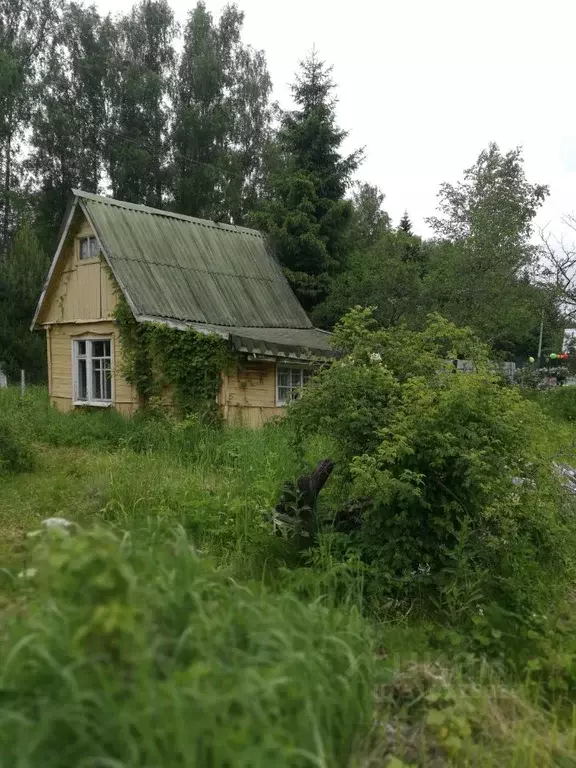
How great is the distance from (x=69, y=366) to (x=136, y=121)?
20.6 meters

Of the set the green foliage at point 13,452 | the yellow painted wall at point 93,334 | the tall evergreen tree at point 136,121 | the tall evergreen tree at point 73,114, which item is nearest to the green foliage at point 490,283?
the yellow painted wall at point 93,334

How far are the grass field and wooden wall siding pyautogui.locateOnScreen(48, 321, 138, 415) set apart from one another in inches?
458

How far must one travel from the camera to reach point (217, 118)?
3262 cm

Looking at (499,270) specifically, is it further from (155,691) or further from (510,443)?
(155,691)

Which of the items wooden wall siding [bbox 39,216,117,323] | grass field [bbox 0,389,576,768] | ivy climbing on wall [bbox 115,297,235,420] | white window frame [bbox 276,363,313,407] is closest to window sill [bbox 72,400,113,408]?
ivy climbing on wall [bbox 115,297,235,420]

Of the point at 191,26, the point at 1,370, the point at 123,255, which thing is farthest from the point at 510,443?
the point at 191,26

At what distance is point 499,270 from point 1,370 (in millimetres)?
19598

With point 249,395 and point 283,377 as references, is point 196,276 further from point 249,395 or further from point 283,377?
point 249,395

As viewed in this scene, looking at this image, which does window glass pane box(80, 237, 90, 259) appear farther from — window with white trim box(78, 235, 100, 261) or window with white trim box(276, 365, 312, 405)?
window with white trim box(276, 365, 312, 405)

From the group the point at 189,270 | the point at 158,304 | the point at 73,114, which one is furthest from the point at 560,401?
the point at 73,114

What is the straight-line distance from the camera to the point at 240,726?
6.53 feet

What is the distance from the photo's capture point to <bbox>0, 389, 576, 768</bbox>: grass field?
1955mm

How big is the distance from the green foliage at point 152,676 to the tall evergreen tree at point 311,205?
738 inches

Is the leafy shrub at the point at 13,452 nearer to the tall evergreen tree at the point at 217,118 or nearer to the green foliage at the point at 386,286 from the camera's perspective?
the green foliage at the point at 386,286
